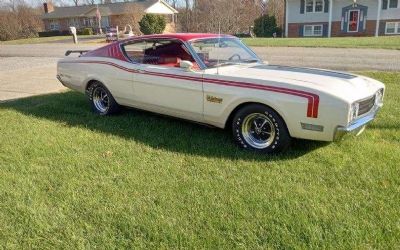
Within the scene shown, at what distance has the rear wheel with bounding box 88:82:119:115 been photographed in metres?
5.91

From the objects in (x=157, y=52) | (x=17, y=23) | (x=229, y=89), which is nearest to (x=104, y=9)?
(x=17, y=23)

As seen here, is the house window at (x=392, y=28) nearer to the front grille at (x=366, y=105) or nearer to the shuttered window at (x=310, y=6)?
the shuttered window at (x=310, y=6)

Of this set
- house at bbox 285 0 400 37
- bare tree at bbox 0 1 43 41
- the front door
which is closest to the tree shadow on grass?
house at bbox 285 0 400 37

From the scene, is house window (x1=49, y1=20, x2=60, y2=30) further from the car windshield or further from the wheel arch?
the wheel arch

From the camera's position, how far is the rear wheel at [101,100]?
5.91 meters

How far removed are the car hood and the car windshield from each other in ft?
0.80

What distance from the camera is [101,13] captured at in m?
52.9

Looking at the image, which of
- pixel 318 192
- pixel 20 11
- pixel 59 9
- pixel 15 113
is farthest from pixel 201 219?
pixel 59 9

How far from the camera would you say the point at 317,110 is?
3703mm

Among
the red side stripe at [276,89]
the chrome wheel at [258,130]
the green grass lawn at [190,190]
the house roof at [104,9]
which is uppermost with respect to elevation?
the house roof at [104,9]

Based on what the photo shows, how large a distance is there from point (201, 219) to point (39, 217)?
1.40m

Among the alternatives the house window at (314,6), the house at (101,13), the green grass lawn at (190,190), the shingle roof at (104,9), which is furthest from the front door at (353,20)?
the green grass lawn at (190,190)

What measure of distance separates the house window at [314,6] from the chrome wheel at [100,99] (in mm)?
32820

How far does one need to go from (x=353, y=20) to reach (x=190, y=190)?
1380 inches
